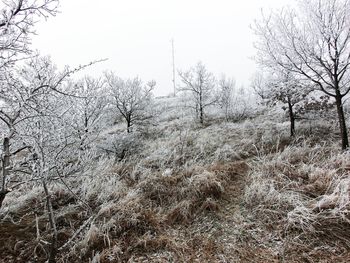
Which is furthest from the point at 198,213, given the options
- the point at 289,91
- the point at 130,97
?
the point at 130,97

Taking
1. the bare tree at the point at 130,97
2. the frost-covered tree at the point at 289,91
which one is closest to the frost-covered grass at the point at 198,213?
the frost-covered tree at the point at 289,91

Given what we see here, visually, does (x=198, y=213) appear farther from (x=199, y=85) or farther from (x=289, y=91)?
(x=199, y=85)

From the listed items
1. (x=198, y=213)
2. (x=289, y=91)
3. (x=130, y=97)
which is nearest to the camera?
(x=198, y=213)

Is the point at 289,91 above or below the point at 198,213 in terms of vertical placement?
above

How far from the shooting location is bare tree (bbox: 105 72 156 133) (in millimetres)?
13172

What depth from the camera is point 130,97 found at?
1318 centimetres

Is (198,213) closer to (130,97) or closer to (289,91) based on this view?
(289,91)

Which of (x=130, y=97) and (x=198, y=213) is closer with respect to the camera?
(x=198, y=213)

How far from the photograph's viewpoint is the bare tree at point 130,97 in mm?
13172

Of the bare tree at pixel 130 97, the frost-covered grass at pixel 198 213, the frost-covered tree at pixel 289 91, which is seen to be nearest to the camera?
the frost-covered grass at pixel 198 213

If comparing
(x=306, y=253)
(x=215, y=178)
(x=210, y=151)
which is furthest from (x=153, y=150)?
(x=306, y=253)

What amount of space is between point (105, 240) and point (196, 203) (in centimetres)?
174

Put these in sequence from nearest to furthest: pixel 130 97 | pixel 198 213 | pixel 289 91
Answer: pixel 198 213, pixel 289 91, pixel 130 97

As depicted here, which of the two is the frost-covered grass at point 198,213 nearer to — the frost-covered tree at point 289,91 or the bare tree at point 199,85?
the frost-covered tree at point 289,91
